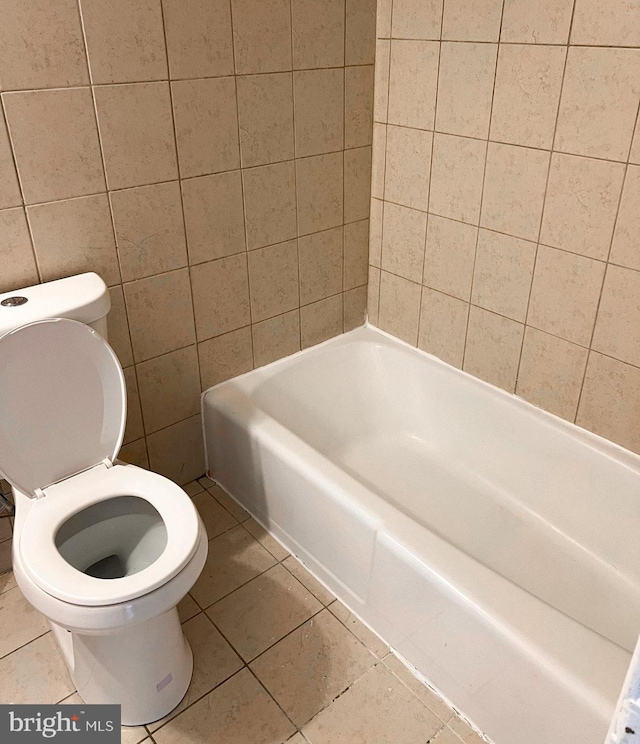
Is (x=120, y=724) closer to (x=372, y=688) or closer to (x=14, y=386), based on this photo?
(x=372, y=688)

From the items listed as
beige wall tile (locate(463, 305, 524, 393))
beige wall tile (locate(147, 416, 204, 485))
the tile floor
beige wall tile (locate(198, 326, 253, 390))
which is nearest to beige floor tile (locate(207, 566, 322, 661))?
the tile floor

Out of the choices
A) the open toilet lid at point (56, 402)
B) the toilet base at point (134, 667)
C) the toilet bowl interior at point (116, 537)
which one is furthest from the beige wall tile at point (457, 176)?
the toilet base at point (134, 667)

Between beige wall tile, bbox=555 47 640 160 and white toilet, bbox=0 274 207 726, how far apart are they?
3.92 ft

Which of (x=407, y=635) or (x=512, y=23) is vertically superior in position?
(x=512, y=23)

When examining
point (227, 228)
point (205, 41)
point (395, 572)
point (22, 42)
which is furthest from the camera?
point (227, 228)

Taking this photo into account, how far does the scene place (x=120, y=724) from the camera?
4.88 ft

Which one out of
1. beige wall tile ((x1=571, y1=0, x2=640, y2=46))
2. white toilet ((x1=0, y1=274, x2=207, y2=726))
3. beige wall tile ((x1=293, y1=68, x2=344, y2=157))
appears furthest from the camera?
beige wall tile ((x1=293, y1=68, x2=344, y2=157))

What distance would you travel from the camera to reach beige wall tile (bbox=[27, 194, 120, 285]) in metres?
1.59

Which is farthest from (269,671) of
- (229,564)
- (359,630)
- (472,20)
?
(472,20)

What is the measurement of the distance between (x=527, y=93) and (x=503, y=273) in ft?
1.56

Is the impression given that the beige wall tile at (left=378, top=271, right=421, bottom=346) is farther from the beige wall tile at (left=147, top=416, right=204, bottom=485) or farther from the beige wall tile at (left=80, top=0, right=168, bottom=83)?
the beige wall tile at (left=80, top=0, right=168, bottom=83)

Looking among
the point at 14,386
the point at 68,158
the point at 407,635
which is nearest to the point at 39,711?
the point at 14,386

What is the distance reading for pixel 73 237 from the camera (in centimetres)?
165

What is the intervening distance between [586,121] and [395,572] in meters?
1.15
